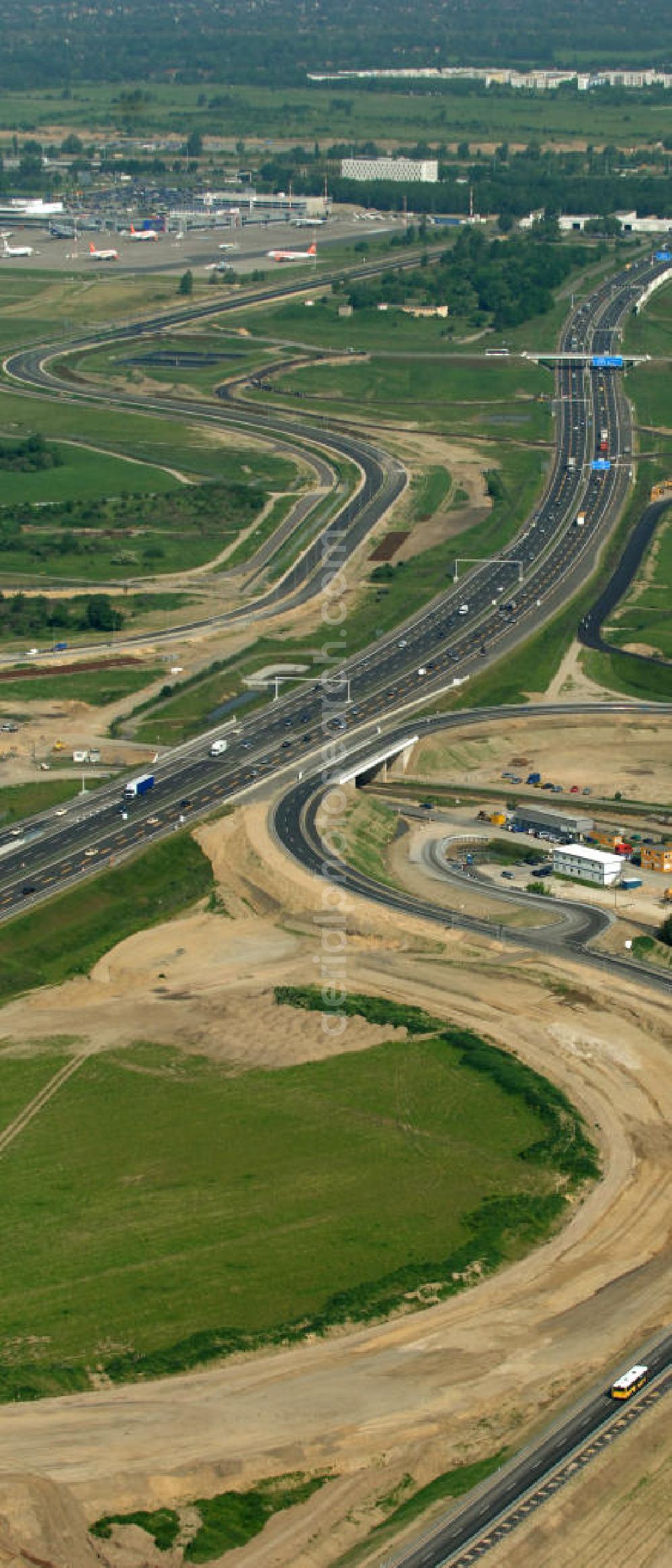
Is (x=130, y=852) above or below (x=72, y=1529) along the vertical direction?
above

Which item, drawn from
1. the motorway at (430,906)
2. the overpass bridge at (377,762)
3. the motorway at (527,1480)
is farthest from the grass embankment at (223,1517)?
the overpass bridge at (377,762)

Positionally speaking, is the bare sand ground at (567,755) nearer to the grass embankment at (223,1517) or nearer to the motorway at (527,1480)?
the motorway at (527,1480)

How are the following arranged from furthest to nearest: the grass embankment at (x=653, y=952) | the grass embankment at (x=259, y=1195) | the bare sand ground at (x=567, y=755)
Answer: the bare sand ground at (x=567, y=755) → the grass embankment at (x=653, y=952) → the grass embankment at (x=259, y=1195)

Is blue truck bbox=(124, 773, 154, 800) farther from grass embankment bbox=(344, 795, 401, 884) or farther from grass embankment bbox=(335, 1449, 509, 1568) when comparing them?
grass embankment bbox=(335, 1449, 509, 1568)

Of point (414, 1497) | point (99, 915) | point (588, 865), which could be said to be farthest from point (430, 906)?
point (414, 1497)

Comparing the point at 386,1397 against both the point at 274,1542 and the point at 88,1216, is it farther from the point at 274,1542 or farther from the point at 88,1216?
the point at 88,1216

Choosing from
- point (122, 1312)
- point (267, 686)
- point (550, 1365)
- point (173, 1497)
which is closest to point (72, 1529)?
point (173, 1497)
